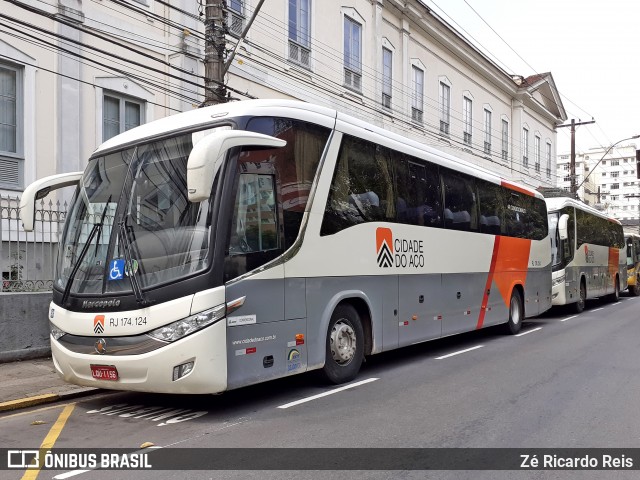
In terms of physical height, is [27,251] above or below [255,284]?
above

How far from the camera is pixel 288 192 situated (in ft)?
23.7

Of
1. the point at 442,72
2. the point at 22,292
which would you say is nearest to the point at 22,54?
the point at 22,292

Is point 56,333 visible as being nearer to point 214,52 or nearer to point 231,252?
point 231,252

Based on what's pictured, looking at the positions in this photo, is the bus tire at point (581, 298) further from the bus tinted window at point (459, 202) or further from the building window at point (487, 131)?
the building window at point (487, 131)

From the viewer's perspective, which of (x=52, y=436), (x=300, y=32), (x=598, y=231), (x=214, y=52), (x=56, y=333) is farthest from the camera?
(x=598, y=231)

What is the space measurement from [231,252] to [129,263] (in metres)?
1.06

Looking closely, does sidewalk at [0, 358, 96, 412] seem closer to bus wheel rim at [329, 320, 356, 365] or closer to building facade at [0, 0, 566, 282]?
building facade at [0, 0, 566, 282]

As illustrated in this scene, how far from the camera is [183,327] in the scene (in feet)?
19.9

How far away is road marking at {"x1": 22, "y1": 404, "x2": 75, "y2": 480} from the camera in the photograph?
4844 millimetres

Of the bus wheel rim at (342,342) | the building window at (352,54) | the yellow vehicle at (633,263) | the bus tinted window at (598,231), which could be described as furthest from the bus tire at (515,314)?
the yellow vehicle at (633,263)

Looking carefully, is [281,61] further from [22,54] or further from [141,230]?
[141,230]

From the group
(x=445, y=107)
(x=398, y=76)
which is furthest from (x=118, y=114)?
(x=445, y=107)

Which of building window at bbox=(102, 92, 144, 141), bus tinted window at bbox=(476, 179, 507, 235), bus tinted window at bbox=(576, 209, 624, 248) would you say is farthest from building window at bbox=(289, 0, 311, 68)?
bus tinted window at bbox=(576, 209, 624, 248)

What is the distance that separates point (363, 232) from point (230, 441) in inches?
151
